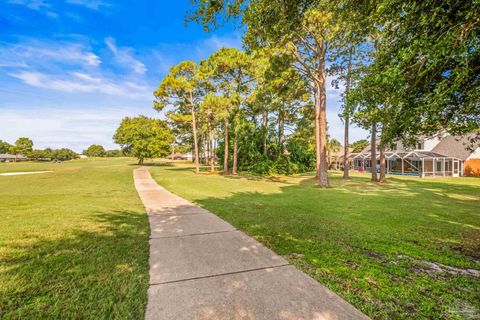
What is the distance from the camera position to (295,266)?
131 inches

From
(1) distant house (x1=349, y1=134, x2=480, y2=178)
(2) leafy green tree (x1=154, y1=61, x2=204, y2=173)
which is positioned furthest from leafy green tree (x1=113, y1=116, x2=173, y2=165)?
(1) distant house (x1=349, y1=134, x2=480, y2=178)

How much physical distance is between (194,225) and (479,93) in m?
5.87

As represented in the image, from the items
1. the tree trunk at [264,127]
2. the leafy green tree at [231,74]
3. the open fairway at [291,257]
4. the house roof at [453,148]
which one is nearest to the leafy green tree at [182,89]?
the leafy green tree at [231,74]

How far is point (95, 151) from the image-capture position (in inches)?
4355

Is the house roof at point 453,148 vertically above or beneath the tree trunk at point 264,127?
beneath

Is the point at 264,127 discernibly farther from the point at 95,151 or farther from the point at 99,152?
the point at 95,151

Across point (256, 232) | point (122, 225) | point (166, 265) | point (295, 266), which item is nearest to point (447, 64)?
point (295, 266)

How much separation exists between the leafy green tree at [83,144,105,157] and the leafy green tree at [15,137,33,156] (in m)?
23.1

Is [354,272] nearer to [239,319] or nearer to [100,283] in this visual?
[239,319]

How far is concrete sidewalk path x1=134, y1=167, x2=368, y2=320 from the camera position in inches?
89.3

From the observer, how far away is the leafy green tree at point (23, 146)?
86625 mm

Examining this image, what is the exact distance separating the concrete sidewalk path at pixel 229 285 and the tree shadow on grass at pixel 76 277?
0.26 m

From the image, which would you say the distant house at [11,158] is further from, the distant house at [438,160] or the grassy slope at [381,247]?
the distant house at [438,160]

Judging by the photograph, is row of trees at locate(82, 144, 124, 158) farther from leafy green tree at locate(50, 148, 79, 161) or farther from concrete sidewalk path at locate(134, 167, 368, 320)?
concrete sidewalk path at locate(134, 167, 368, 320)
